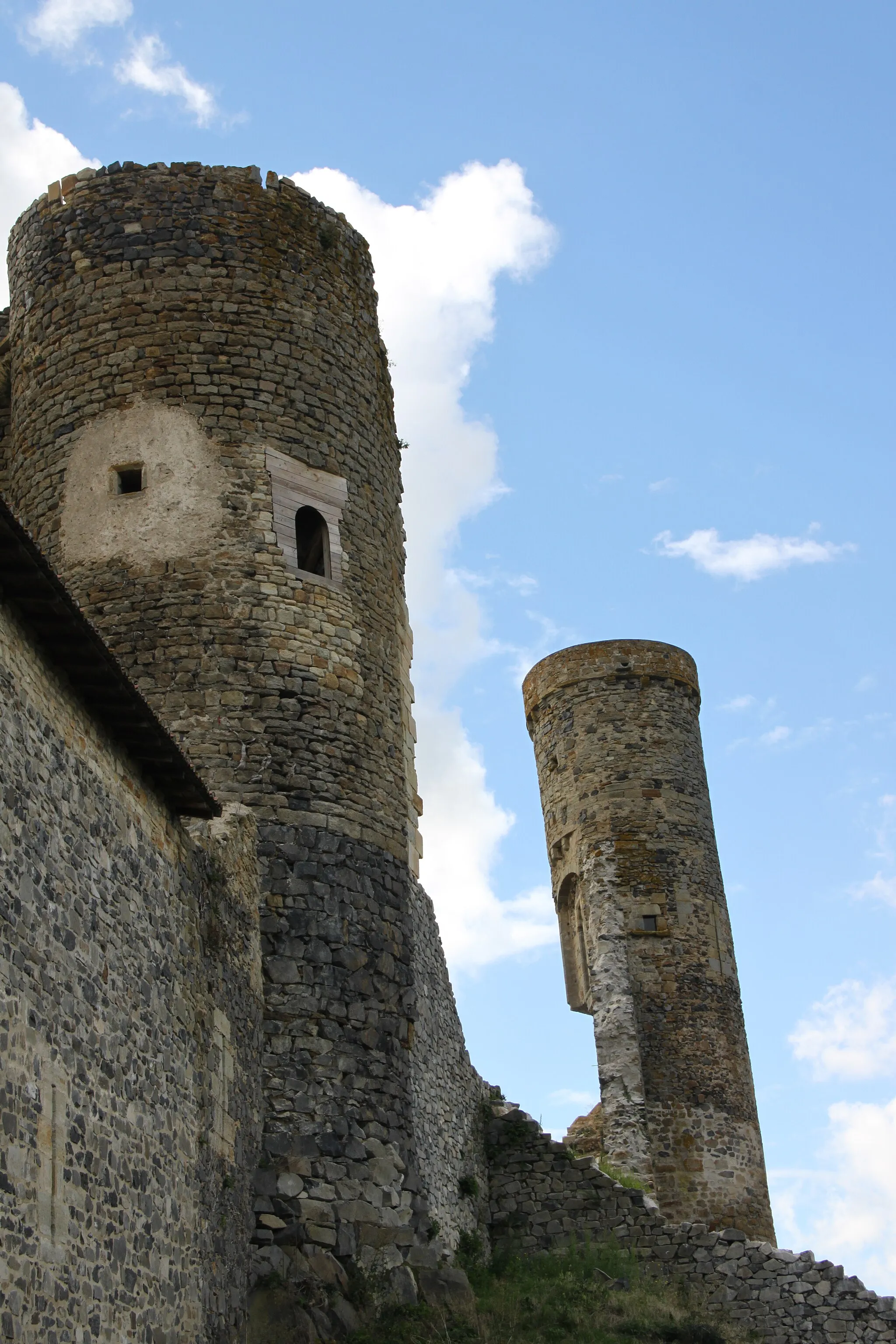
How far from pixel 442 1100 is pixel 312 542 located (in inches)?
205

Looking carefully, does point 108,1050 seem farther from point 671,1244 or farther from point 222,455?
point 671,1244

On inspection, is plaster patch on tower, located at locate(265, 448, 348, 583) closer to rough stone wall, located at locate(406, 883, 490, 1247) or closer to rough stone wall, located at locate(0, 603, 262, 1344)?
rough stone wall, located at locate(406, 883, 490, 1247)

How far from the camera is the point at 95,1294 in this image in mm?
8711

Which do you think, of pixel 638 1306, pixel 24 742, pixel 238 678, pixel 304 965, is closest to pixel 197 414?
pixel 238 678

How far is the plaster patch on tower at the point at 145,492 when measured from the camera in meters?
14.1

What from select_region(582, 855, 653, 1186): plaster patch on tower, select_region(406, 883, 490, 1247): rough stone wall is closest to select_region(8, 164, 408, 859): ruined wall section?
select_region(406, 883, 490, 1247): rough stone wall

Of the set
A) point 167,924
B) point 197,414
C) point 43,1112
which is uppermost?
point 197,414

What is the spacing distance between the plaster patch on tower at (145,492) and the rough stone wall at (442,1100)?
3747mm

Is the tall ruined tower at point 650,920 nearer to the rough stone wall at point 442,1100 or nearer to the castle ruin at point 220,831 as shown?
the castle ruin at point 220,831

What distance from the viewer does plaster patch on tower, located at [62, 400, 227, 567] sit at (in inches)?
555

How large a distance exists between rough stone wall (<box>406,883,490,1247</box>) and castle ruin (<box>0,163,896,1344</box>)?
0.21ft

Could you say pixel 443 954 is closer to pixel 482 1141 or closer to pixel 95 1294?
pixel 482 1141

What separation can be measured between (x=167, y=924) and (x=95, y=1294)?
98.8 inches

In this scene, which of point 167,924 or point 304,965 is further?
point 304,965
